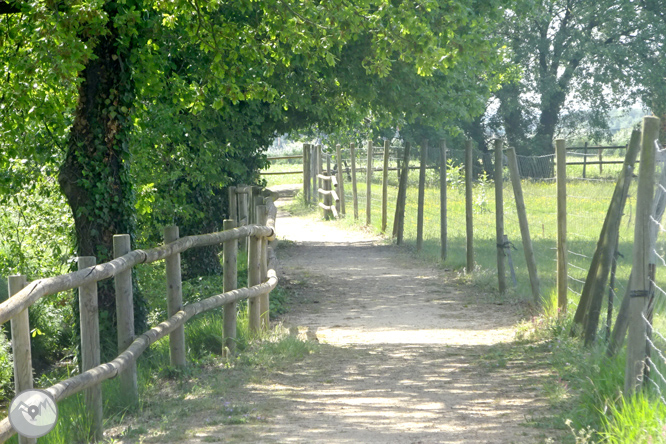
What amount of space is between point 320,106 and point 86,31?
6.14 m

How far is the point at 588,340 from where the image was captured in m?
6.36

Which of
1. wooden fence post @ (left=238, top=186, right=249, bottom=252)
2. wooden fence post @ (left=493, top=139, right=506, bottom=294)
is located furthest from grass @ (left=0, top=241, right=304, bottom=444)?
wooden fence post @ (left=493, top=139, right=506, bottom=294)

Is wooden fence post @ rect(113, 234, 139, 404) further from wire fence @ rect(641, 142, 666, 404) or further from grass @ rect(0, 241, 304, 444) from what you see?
wire fence @ rect(641, 142, 666, 404)

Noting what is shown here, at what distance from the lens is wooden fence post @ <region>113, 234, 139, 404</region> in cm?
553

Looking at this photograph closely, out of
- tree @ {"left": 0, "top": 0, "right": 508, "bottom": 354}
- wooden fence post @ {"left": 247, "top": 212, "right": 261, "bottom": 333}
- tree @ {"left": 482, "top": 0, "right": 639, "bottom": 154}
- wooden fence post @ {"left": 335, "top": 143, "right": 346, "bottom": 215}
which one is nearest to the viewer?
tree @ {"left": 0, "top": 0, "right": 508, "bottom": 354}

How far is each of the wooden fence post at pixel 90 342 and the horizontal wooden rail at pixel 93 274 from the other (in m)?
0.11

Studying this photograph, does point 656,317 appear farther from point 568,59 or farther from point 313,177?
point 568,59

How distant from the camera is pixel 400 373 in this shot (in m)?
6.61

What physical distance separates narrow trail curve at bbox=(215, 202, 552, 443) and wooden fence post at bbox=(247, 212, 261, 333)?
2.53ft

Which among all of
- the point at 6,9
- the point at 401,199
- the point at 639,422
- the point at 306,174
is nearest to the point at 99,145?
the point at 6,9

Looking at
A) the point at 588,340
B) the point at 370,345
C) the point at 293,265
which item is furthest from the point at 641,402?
the point at 293,265

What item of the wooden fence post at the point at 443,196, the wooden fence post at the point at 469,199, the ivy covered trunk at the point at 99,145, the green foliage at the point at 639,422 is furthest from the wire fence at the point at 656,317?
the wooden fence post at the point at 443,196

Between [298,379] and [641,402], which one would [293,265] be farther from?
[641,402]

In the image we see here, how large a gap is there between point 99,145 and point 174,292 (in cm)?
194
